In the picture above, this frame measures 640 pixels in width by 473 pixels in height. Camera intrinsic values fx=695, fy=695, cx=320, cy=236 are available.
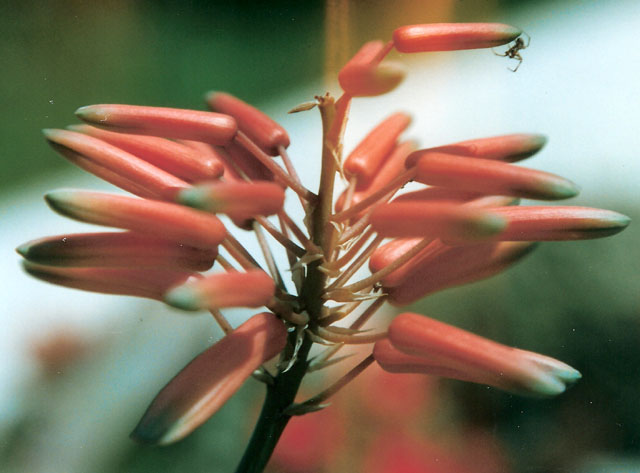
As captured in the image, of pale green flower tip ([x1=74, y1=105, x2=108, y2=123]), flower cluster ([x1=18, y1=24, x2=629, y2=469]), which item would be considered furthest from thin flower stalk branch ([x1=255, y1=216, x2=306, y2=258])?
pale green flower tip ([x1=74, y1=105, x2=108, y2=123])

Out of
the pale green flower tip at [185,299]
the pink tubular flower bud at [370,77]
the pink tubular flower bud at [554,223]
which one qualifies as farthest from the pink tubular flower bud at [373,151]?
the pale green flower tip at [185,299]

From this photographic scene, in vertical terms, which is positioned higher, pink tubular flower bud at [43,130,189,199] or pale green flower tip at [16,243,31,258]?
pink tubular flower bud at [43,130,189,199]

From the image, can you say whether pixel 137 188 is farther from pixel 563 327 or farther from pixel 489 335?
pixel 563 327

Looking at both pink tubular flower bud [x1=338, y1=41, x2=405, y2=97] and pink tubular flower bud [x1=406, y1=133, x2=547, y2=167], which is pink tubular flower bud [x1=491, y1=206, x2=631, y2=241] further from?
pink tubular flower bud [x1=338, y1=41, x2=405, y2=97]

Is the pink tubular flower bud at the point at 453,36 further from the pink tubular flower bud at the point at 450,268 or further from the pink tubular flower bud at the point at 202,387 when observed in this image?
the pink tubular flower bud at the point at 202,387

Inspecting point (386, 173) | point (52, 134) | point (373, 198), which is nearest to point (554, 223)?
point (373, 198)

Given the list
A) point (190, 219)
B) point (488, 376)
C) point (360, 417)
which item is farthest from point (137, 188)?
point (360, 417)
